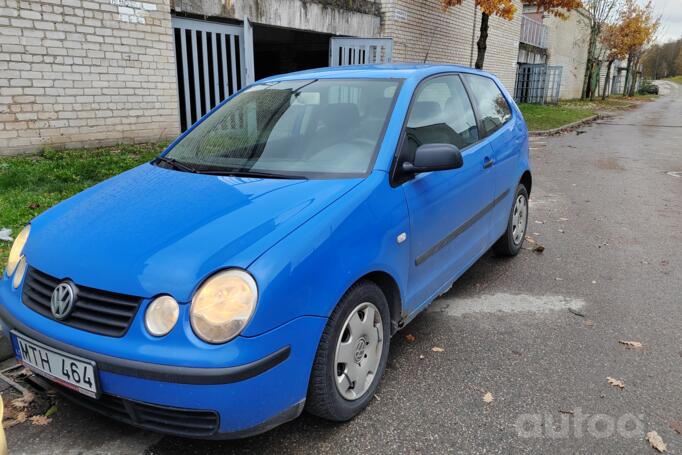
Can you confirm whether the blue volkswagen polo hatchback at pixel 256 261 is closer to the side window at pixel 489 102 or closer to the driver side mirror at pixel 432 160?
the driver side mirror at pixel 432 160

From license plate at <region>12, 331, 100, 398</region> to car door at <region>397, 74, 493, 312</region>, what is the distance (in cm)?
160

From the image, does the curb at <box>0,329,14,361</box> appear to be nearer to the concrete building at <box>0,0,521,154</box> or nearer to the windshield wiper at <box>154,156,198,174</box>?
the windshield wiper at <box>154,156,198,174</box>

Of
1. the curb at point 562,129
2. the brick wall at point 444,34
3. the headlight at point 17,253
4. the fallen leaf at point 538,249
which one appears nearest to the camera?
the headlight at point 17,253

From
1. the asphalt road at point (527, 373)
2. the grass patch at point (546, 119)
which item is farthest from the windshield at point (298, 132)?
the grass patch at point (546, 119)

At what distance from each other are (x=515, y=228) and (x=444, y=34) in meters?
13.9

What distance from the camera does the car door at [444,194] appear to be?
9.27 feet

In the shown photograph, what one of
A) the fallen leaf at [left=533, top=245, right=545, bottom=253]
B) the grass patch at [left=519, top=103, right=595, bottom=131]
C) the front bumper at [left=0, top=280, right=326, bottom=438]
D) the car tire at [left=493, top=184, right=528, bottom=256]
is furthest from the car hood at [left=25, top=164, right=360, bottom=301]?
the grass patch at [left=519, top=103, right=595, bottom=131]

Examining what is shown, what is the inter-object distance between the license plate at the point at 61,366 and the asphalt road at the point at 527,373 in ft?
1.42

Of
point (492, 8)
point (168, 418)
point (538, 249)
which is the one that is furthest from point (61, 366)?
point (492, 8)

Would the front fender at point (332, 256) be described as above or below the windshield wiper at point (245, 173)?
below

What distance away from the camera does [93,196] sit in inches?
109

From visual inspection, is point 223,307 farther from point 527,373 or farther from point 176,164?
point 527,373

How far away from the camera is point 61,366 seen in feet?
6.68

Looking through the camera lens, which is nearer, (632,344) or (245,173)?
(245,173)
